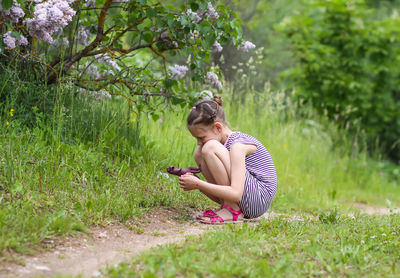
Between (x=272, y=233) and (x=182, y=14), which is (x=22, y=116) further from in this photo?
(x=272, y=233)

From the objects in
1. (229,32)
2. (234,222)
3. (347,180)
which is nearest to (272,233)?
(234,222)

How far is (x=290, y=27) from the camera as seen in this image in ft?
31.1

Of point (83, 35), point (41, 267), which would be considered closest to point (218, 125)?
point (41, 267)

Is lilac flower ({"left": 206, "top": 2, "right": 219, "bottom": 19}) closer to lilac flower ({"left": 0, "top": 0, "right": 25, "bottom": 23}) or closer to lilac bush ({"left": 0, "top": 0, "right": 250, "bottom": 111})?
lilac bush ({"left": 0, "top": 0, "right": 250, "bottom": 111})

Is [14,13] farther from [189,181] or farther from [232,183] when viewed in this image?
[232,183]

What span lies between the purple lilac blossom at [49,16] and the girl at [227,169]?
4.02 ft

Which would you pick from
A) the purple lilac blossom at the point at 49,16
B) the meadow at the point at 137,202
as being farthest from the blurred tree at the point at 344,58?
the purple lilac blossom at the point at 49,16

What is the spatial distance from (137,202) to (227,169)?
30.2 inches

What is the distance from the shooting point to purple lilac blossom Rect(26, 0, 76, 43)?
3553mm

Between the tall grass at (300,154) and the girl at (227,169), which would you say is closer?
the girl at (227,169)

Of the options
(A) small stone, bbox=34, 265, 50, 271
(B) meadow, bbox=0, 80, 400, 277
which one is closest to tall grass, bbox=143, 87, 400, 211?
(B) meadow, bbox=0, 80, 400, 277

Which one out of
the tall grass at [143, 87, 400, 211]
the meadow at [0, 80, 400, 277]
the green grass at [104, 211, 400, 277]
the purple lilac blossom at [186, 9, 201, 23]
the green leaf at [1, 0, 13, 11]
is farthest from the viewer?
the tall grass at [143, 87, 400, 211]

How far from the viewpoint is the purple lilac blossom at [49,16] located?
11.7ft

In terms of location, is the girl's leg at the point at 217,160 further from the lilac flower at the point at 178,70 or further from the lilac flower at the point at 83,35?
the lilac flower at the point at 83,35
